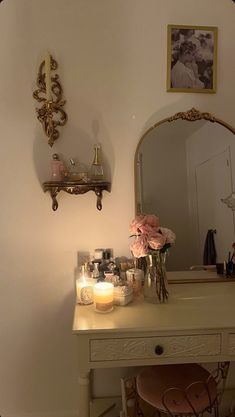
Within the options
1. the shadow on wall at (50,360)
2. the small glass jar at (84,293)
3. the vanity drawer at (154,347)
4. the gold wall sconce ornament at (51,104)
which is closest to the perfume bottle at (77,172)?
the gold wall sconce ornament at (51,104)

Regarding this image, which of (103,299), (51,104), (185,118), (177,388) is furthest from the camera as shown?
(185,118)

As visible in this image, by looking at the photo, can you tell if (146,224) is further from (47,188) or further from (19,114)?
(19,114)

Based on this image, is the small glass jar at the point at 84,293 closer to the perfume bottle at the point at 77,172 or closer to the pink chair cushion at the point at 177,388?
the pink chair cushion at the point at 177,388

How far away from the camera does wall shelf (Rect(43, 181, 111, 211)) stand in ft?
4.73

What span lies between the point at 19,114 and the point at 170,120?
0.80 meters

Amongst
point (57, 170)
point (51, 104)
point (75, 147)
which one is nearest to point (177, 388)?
point (57, 170)

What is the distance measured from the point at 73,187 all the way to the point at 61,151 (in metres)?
0.22

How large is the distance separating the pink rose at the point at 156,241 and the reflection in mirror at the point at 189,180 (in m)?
0.31

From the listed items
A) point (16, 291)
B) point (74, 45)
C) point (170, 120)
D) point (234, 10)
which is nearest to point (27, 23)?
point (74, 45)

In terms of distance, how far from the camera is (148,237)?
127cm

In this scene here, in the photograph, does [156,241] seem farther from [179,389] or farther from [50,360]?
[50,360]

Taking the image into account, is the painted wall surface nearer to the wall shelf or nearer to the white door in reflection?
the wall shelf

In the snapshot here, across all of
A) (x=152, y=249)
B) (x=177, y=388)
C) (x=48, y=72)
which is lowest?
(x=177, y=388)

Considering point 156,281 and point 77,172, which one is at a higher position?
point 77,172
